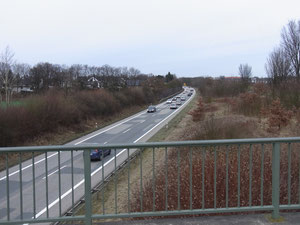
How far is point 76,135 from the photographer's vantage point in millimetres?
35531

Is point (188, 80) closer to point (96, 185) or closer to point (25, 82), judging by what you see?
point (25, 82)

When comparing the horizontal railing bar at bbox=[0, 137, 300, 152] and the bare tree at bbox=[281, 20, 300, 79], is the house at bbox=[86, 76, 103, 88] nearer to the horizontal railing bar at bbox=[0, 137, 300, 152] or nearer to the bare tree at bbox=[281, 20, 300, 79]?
the bare tree at bbox=[281, 20, 300, 79]

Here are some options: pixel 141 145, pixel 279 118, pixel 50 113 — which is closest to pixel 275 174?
pixel 141 145

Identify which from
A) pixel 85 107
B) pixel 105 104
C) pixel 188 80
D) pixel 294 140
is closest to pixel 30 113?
pixel 85 107

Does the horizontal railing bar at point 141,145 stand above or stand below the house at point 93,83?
below

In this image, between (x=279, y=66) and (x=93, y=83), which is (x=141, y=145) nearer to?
(x=279, y=66)

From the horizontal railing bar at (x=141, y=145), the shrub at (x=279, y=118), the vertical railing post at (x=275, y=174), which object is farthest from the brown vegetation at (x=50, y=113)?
the vertical railing post at (x=275, y=174)

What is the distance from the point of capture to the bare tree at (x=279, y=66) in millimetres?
42831

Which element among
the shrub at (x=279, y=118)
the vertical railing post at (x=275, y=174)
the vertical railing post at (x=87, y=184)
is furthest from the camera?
the shrub at (x=279, y=118)

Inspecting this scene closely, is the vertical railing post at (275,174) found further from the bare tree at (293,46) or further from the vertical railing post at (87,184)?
the bare tree at (293,46)

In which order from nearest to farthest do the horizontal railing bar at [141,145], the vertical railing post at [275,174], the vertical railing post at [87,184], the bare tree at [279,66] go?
the horizontal railing bar at [141,145] < the vertical railing post at [87,184] < the vertical railing post at [275,174] < the bare tree at [279,66]

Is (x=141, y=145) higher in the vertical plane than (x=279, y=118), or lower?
higher

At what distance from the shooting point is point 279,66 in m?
43.5

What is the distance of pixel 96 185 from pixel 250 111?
2279cm
